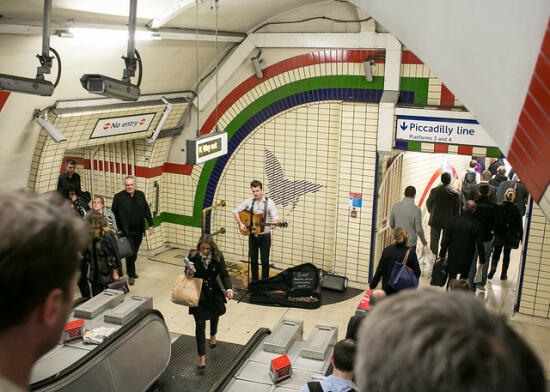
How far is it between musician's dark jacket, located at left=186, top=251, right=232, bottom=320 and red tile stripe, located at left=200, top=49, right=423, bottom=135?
12.4ft

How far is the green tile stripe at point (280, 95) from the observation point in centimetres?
791

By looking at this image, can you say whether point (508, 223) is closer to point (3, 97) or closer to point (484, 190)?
point (484, 190)

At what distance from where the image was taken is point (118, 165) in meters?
9.98

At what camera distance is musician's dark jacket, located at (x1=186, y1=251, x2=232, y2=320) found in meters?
5.88

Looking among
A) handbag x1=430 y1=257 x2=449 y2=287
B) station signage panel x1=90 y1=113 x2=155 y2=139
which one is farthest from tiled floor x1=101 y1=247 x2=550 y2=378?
station signage panel x1=90 y1=113 x2=155 y2=139

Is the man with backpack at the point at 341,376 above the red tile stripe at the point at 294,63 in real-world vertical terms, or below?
below

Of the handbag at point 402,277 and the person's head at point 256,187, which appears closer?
the handbag at point 402,277

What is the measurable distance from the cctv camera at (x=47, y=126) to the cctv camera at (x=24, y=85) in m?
1.42

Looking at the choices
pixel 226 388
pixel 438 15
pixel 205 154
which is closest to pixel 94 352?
pixel 226 388

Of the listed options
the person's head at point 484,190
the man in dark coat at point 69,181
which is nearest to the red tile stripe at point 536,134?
the person's head at point 484,190

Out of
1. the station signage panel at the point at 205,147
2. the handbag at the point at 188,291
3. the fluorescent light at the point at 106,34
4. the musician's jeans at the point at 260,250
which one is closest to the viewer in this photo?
the handbag at the point at 188,291

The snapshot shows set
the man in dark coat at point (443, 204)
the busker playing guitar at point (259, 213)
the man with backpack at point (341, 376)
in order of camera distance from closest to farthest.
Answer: the man with backpack at point (341, 376)
the busker playing guitar at point (259, 213)
the man in dark coat at point (443, 204)

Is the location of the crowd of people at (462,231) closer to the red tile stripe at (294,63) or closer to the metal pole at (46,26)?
the red tile stripe at (294,63)

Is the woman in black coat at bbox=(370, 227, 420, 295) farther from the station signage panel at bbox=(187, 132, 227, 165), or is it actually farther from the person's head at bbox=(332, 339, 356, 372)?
the person's head at bbox=(332, 339, 356, 372)
